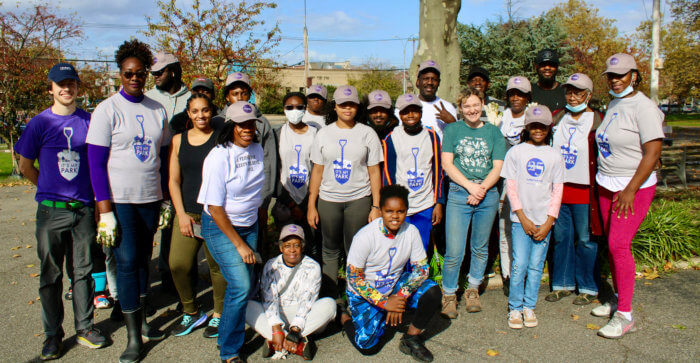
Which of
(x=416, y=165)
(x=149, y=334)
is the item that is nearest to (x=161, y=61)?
(x=149, y=334)

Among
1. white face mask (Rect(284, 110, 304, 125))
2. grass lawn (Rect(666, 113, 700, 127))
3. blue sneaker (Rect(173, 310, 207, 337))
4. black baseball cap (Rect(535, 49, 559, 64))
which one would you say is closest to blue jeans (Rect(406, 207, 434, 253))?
white face mask (Rect(284, 110, 304, 125))

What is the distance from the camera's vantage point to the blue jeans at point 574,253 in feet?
14.8

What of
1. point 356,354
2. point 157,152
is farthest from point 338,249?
point 157,152

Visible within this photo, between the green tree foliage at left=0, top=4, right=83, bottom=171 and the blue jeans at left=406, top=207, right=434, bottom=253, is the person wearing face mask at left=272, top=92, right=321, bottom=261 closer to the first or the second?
the blue jeans at left=406, top=207, right=434, bottom=253

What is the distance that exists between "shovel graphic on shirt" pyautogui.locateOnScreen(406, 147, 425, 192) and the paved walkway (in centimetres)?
127

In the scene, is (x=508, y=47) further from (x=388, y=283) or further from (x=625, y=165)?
(x=388, y=283)

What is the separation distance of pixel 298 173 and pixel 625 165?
2976mm

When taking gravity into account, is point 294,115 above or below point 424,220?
above

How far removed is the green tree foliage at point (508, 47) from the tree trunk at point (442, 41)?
703 inches

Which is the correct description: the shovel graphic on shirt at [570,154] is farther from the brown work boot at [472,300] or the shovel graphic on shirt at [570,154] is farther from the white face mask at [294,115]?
the white face mask at [294,115]

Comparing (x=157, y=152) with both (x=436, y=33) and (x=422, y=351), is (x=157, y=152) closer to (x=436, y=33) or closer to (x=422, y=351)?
(x=422, y=351)

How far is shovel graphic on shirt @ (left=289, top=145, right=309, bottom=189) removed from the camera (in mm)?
4777

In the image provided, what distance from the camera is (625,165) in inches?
156

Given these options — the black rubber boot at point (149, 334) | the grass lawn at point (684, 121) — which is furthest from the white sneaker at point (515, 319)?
the grass lawn at point (684, 121)
